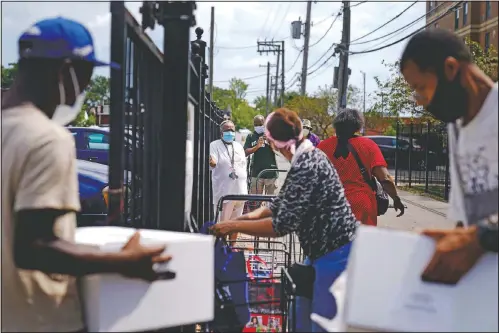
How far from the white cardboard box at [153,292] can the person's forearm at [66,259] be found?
6 cm

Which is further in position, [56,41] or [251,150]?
[251,150]

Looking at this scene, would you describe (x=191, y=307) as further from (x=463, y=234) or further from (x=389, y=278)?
(x=463, y=234)

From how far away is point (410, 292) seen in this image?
2.16m

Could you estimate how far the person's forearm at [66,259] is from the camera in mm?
1946

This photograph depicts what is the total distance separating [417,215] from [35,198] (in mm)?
12720

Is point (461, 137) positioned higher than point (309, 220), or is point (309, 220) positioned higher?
point (461, 137)

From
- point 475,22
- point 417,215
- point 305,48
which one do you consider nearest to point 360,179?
point 417,215

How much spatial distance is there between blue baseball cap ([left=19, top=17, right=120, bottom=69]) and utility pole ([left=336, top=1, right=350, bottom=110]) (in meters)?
19.6

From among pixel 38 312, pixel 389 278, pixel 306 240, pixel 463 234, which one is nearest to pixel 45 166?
pixel 38 312

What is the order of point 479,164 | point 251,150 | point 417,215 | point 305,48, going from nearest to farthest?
point 479,164 → point 251,150 → point 417,215 → point 305,48

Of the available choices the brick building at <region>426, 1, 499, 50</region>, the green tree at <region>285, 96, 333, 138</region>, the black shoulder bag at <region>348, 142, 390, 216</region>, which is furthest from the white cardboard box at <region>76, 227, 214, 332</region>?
the brick building at <region>426, 1, 499, 50</region>

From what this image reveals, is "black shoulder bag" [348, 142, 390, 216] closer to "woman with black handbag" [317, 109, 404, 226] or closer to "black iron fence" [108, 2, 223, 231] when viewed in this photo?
"woman with black handbag" [317, 109, 404, 226]

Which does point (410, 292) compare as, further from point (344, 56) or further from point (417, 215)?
point (344, 56)

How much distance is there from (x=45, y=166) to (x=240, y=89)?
323ft
